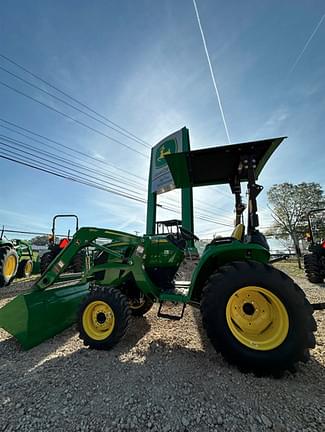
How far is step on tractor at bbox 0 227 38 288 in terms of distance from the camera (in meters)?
6.41

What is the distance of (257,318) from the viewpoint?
84.0 inches

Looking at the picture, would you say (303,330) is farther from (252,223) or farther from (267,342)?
(252,223)

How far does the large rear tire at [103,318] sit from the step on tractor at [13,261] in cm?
519

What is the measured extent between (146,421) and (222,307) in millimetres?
1062

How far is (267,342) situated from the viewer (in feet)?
6.53

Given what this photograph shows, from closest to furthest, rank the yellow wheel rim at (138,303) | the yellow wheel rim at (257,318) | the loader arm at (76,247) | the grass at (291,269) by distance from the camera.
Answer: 1. the yellow wheel rim at (257,318)
2. the loader arm at (76,247)
3. the yellow wheel rim at (138,303)
4. the grass at (291,269)

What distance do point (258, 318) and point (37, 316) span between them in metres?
2.71

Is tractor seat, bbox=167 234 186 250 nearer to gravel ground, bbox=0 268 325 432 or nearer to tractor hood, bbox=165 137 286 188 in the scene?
tractor hood, bbox=165 137 286 188

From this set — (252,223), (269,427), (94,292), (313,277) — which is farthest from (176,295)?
(313,277)

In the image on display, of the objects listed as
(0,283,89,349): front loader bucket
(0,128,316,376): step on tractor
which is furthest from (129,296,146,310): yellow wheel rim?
(0,283,89,349): front loader bucket

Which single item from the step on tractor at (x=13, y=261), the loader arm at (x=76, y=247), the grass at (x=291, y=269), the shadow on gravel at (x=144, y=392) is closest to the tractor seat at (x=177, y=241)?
the loader arm at (x=76, y=247)

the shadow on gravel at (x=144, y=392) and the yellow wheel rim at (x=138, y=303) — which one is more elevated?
the yellow wheel rim at (x=138, y=303)

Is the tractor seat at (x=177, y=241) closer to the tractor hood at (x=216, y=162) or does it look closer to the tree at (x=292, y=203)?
the tractor hood at (x=216, y=162)

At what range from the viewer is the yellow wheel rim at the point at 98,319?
106 inches
